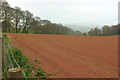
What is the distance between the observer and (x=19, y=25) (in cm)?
2825

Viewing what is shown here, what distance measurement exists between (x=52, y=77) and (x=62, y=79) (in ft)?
1.05

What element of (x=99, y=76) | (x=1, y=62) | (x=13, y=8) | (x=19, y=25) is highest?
(x=13, y=8)

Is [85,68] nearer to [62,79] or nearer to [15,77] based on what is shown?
[62,79]

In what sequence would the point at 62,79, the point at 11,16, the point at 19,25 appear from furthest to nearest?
1. the point at 19,25
2. the point at 11,16
3. the point at 62,79

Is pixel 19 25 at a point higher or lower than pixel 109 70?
higher

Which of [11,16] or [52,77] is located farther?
[11,16]

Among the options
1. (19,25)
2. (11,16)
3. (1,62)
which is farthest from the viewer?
(19,25)

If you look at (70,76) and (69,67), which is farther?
(69,67)

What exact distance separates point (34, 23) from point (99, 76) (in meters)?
27.6

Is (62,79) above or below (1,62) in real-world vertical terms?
below

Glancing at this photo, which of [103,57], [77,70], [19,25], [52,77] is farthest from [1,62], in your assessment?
[19,25]

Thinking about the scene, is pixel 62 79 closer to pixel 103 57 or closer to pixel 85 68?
pixel 85 68

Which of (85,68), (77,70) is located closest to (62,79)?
(77,70)

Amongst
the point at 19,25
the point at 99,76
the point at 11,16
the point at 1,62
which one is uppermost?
the point at 11,16
